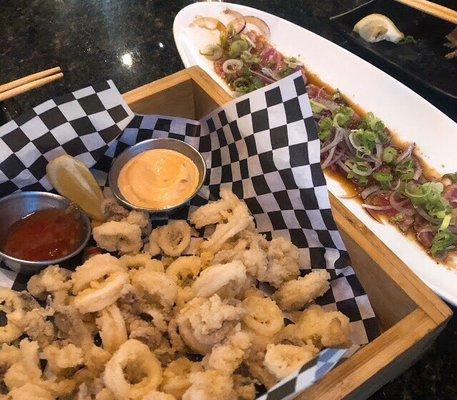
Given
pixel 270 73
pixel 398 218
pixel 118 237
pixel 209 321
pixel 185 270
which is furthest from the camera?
pixel 270 73

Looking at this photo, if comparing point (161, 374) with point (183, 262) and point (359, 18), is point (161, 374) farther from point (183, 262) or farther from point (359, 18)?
point (359, 18)

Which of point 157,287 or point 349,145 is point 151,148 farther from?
Answer: point 349,145

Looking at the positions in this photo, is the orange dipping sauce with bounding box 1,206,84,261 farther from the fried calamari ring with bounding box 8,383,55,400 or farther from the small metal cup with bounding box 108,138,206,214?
the fried calamari ring with bounding box 8,383,55,400

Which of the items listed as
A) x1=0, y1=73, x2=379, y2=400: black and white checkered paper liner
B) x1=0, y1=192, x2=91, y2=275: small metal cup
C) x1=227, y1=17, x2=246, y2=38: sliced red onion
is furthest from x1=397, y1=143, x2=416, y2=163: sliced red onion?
x1=0, y1=192, x2=91, y2=275: small metal cup

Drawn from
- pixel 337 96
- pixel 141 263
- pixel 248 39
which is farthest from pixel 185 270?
pixel 248 39

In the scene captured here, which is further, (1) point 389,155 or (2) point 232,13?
(2) point 232,13

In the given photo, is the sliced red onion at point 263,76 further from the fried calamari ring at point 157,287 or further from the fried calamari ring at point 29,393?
the fried calamari ring at point 29,393

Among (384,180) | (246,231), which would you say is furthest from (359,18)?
(246,231)
